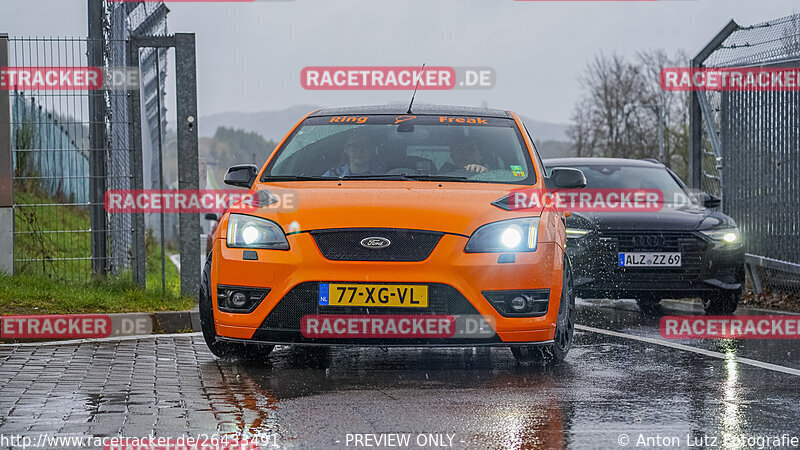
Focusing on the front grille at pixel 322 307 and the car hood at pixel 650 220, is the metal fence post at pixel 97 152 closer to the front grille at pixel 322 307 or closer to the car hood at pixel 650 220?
the car hood at pixel 650 220

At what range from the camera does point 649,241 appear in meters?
11.5

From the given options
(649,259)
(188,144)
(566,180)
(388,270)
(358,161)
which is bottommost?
(649,259)

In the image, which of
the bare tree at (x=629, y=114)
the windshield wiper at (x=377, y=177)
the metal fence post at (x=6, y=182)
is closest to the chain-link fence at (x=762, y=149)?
the windshield wiper at (x=377, y=177)

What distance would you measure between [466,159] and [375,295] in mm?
1611

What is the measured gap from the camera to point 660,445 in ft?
16.4

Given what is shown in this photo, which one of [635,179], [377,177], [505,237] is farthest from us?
[635,179]

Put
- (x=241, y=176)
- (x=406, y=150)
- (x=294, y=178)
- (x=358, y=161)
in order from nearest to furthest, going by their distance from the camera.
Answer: (x=294, y=178) < (x=358, y=161) < (x=406, y=150) < (x=241, y=176)

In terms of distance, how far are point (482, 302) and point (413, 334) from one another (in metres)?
0.43

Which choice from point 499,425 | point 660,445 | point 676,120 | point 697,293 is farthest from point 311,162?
point 676,120

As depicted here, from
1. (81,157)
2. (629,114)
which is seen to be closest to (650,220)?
(81,157)

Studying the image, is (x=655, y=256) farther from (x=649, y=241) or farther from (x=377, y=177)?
(x=377, y=177)

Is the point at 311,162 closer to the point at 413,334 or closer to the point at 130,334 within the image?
the point at 413,334

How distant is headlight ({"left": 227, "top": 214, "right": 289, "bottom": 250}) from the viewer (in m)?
7.24

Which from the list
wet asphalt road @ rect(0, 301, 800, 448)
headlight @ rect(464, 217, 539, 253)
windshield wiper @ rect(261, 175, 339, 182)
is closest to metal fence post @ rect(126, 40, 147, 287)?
wet asphalt road @ rect(0, 301, 800, 448)
